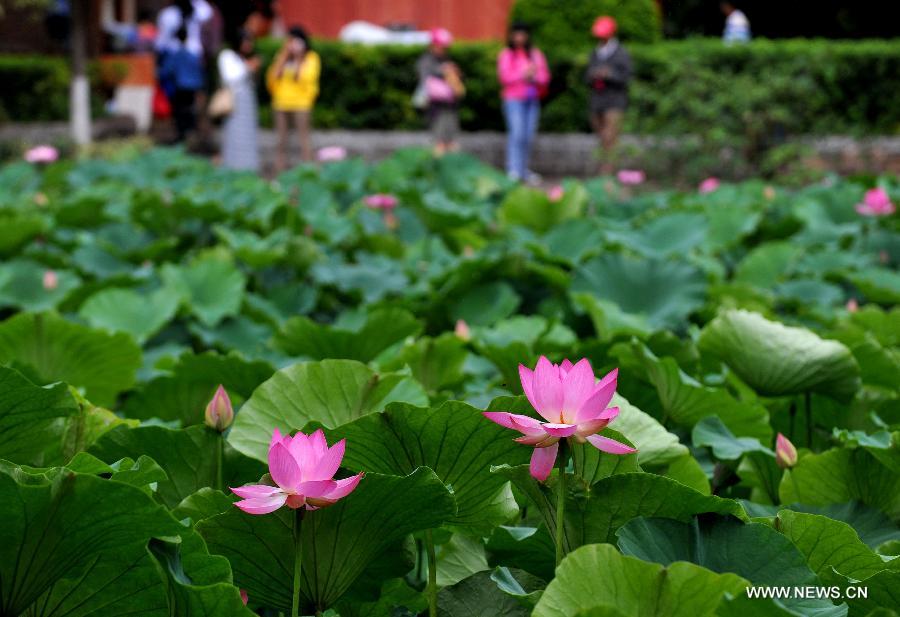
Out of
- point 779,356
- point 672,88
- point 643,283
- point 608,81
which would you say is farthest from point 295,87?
point 779,356

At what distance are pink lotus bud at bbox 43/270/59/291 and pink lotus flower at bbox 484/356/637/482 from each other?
2.42 meters

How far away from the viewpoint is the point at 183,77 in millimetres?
12500

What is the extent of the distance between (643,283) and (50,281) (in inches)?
57.1

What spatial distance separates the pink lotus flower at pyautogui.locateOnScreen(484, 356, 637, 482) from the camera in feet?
3.00

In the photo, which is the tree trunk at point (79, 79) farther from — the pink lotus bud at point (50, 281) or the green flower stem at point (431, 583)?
the green flower stem at point (431, 583)

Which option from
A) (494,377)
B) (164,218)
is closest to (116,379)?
(494,377)

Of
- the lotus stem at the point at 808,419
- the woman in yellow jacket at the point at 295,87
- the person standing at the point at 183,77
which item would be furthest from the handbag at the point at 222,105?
the lotus stem at the point at 808,419

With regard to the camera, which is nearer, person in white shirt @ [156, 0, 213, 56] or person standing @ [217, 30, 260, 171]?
person standing @ [217, 30, 260, 171]

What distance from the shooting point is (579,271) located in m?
2.81

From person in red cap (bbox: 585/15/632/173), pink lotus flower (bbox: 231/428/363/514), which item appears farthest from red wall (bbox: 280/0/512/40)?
pink lotus flower (bbox: 231/428/363/514)

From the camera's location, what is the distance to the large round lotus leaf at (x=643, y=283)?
271 cm

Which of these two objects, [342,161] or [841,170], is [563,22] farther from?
[342,161]

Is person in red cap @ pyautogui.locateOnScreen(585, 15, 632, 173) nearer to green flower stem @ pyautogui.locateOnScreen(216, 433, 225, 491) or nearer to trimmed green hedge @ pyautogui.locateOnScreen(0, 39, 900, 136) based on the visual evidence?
trimmed green hedge @ pyautogui.locateOnScreen(0, 39, 900, 136)

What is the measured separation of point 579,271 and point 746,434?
126 centimetres
